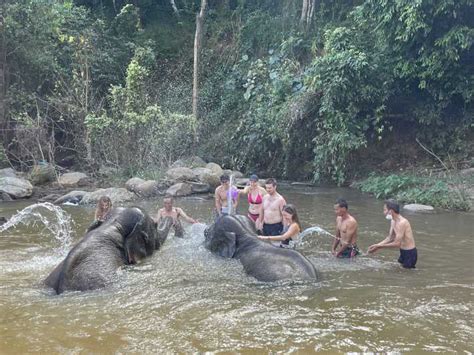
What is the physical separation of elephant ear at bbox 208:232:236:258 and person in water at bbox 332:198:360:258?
62.1 inches

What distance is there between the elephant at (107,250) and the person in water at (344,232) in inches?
115

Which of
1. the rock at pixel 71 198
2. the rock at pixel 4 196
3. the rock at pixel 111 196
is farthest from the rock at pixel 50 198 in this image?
the rock at pixel 111 196

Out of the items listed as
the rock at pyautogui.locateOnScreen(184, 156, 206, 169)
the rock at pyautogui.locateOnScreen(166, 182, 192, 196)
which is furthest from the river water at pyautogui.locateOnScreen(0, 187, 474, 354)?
the rock at pyautogui.locateOnScreen(184, 156, 206, 169)

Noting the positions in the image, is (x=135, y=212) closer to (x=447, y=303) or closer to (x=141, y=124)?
(x=447, y=303)

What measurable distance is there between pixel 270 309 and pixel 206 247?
3.15 m

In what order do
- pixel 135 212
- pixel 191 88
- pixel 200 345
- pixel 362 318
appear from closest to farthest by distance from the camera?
pixel 200 345 < pixel 362 318 < pixel 135 212 < pixel 191 88

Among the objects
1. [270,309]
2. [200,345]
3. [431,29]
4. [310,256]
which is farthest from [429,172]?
[200,345]

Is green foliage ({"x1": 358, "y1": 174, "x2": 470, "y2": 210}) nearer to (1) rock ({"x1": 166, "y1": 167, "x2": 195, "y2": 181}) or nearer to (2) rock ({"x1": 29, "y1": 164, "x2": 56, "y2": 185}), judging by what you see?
(1) rock ({"x1": 166, "y1": 167, "x2": 195, "y2": 181})

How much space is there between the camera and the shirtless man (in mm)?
9305

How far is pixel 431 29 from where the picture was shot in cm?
1547

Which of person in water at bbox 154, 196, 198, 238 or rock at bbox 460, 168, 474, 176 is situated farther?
rock at bbox 460, 168, 474, 176

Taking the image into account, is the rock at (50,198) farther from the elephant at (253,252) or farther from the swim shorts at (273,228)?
the swim shorts at (273,228)

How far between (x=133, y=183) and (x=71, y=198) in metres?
1.95

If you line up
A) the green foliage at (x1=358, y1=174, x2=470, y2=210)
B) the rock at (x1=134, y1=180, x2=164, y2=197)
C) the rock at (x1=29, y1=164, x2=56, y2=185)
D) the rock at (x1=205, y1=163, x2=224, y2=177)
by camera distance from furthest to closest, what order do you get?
the rock at (x1=205, y1=163, x2=224, y2=177) < the rock at (x1=29, y1=164, x2=56, y2=185) < the rock at (x1=134, y1=180, x2=164, y2=197) < the green foliage at (x1=358, y1=174, x2=470, y2=210)
